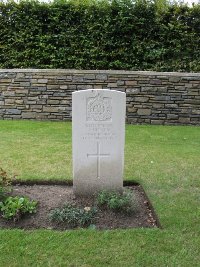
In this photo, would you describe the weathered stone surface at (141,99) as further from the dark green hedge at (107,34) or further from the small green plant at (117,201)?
the small green plant at (117,201)

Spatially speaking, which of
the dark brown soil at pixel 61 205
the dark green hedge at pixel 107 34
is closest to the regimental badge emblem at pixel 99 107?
the dark brown soil at pixel 61 205

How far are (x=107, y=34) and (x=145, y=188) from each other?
230 inches

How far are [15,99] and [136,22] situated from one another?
3.72 m

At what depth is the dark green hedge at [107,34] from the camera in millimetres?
9430

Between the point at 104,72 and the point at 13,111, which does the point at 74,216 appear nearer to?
the point at 104,72

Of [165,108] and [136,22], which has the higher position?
[136,22]

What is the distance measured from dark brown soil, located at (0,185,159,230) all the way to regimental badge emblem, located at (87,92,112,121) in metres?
1.01

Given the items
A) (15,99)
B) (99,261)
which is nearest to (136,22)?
(15,99)

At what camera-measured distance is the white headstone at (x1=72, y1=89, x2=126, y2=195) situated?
4184 millimetres

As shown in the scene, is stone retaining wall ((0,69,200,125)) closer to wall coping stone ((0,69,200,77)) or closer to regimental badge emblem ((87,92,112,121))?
wall coping stone ((0,69,200,77))

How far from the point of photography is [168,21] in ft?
31.2

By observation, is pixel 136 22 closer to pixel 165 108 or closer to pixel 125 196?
pixel 165 108

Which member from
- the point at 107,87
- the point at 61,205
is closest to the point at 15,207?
the point at 61,205

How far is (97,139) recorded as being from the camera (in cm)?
427
